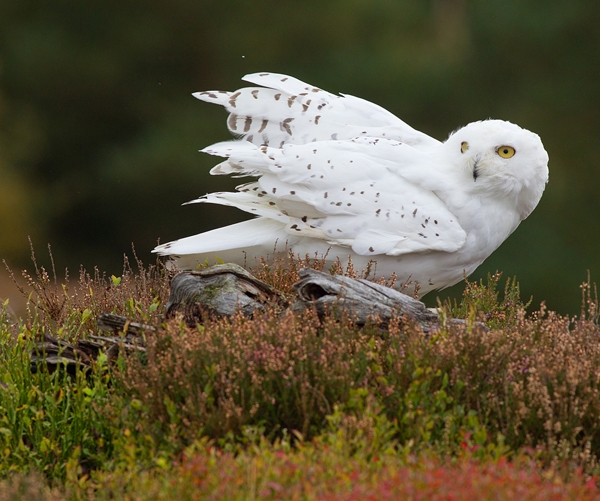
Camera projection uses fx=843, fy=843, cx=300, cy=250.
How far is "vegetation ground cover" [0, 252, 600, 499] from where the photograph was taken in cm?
255

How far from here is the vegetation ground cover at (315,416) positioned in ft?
8.36

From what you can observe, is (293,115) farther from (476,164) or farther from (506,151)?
(506,151)

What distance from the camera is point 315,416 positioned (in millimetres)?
3141

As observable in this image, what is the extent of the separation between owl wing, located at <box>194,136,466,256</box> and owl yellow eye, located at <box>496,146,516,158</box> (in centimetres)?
40

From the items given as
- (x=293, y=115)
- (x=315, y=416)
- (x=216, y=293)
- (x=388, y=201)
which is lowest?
(x=315, y=416)

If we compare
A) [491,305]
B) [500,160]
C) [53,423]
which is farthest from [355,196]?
[53,423]

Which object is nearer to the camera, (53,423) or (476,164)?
(53,423)

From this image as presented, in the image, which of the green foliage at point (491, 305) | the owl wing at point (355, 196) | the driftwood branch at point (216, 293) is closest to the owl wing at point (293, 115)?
the owl wing at point (355, 196)

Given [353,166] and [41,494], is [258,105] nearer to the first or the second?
[353,166]

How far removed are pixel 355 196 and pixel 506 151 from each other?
926 millimetres

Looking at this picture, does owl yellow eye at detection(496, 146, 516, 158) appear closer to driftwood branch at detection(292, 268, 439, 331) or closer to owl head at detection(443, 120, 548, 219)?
owl head at detection(443, 120, 548, 219)

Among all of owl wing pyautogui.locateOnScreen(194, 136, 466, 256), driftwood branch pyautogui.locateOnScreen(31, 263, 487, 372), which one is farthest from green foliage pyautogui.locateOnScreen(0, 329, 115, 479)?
owl wing pyautogui.locateOnScreen(194, 136, 466, 256)

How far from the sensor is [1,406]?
12.0 ft

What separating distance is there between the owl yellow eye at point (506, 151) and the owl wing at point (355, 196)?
1.31ft
